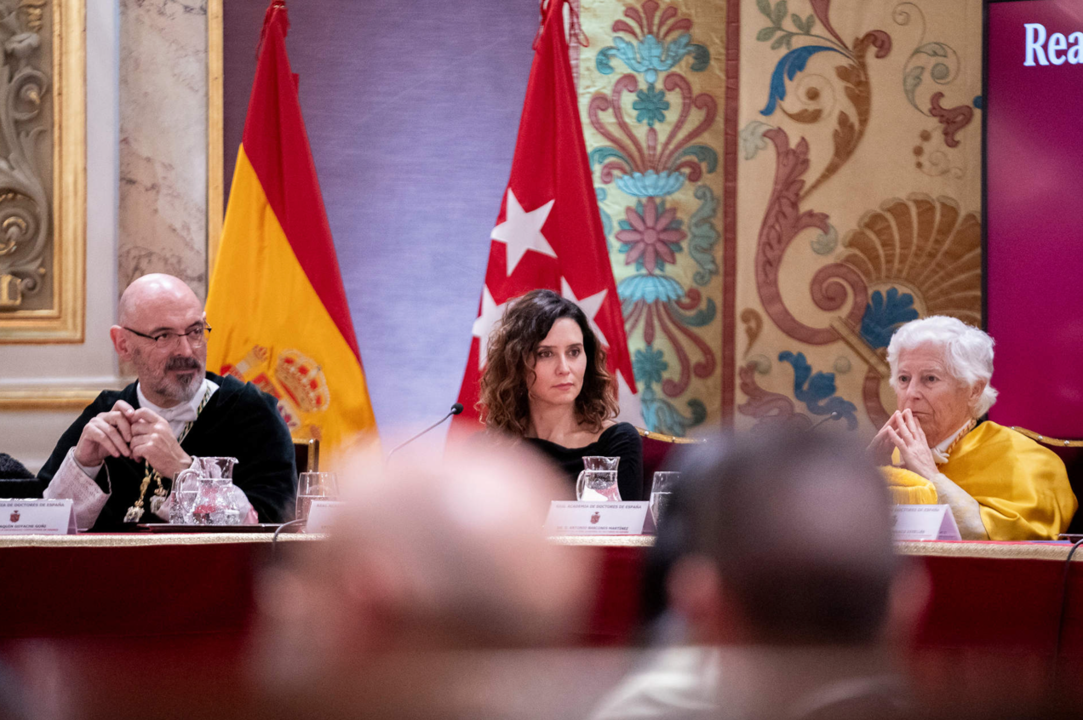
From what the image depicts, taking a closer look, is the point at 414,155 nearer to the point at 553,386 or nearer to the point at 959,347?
the point at 553,386

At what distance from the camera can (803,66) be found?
10.6 feet

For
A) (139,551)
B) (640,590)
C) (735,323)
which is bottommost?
(139,551)

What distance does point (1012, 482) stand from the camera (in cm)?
234

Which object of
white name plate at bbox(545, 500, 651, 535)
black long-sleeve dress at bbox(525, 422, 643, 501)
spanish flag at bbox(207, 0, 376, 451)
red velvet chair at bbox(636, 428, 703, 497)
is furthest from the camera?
spanish flag at bbox(207, 0, 376, 451)

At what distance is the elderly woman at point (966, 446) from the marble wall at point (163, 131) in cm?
216

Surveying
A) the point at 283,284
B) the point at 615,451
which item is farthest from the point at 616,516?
the point at 283,284

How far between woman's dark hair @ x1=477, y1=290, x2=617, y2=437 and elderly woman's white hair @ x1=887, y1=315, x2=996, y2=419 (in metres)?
0.77

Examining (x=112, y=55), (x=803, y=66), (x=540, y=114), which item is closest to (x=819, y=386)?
(x=803, y=66)

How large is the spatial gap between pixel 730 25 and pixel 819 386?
1.18m

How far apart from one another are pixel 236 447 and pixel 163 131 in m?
1.36

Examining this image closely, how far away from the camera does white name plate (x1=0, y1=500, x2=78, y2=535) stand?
173cm

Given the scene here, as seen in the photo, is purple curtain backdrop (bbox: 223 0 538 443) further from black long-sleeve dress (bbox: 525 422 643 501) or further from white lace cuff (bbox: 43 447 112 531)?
white lace cuff (bbox: 43 447 112 531)

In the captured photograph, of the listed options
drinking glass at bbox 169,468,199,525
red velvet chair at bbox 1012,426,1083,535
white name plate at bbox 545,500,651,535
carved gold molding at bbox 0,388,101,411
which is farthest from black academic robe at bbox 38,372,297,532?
red velvet chair at bbox 1012,426,1083,535

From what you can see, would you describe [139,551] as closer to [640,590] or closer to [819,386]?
[640,590]
